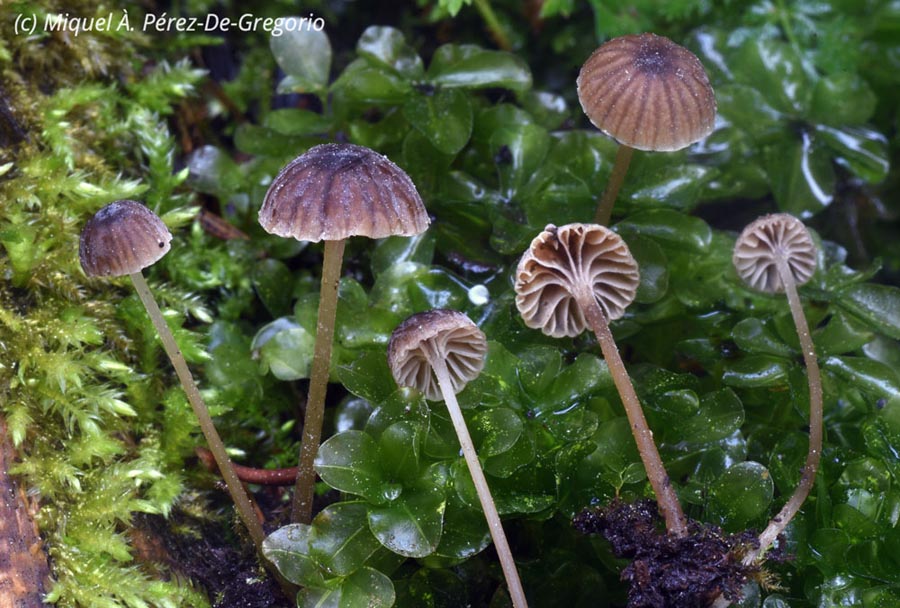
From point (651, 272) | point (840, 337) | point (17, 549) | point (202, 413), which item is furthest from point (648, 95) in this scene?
point (17, 549)

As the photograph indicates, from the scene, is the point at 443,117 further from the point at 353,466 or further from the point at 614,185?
the point at 353,466

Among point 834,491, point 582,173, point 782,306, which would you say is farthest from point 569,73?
point 834,491

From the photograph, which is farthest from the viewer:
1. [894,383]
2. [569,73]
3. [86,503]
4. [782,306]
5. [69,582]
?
[569,73]

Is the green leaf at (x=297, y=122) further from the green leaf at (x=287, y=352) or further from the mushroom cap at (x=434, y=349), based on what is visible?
the mushroom cap at (x=434, y=349)

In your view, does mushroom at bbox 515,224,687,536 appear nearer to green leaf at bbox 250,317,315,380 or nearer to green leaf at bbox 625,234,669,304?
green leaf at bbox 625,234,669,304

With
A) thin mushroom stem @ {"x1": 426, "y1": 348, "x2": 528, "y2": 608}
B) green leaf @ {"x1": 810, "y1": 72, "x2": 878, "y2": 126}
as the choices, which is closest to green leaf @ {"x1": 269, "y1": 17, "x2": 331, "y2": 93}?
thin mushroom stem @ {"x1": 426, "y1": 348, "x2": 528, "y2": 608}

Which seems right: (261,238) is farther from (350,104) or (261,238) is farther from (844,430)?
(844,430)
